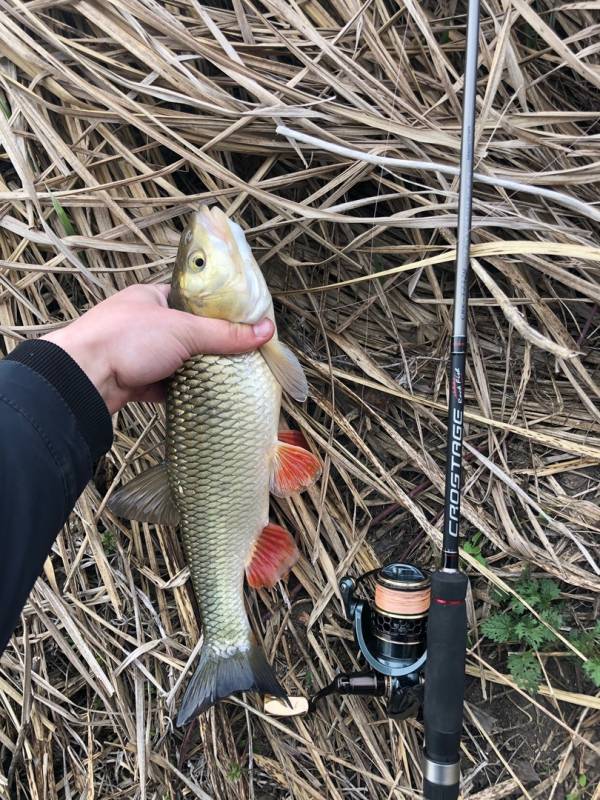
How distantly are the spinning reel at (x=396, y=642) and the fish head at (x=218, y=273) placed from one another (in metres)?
0.77

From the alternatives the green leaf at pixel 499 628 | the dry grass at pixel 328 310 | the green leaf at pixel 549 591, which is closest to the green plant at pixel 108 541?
the dry grass at pixel 328 310

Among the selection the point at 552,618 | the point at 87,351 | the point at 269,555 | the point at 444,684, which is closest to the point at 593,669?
the point at 552,618

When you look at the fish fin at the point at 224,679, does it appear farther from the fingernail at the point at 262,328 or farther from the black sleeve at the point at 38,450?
the fingernail at the point at 262,328

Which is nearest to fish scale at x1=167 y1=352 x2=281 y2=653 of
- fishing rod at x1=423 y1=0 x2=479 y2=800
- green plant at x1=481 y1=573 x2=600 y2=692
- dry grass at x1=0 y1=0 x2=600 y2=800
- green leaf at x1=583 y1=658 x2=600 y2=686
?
dry grass at x1=0 y1=0 x2=600 y2=800

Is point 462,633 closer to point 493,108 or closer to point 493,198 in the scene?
point 493,198

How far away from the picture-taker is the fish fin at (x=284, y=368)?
147 centimetres

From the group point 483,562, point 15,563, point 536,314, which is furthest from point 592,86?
point 15,563

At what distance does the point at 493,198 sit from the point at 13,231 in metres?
1.37

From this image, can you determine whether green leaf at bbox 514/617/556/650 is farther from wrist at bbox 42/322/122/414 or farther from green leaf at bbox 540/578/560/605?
wrist at bbox 42/322/122/414

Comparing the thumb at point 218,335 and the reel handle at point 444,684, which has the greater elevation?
the thumb at point 218,335

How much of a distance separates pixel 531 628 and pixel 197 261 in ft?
4.28

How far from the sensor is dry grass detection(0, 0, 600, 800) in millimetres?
1560

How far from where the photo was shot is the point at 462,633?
1353mm

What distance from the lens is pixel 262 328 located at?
142 cm
